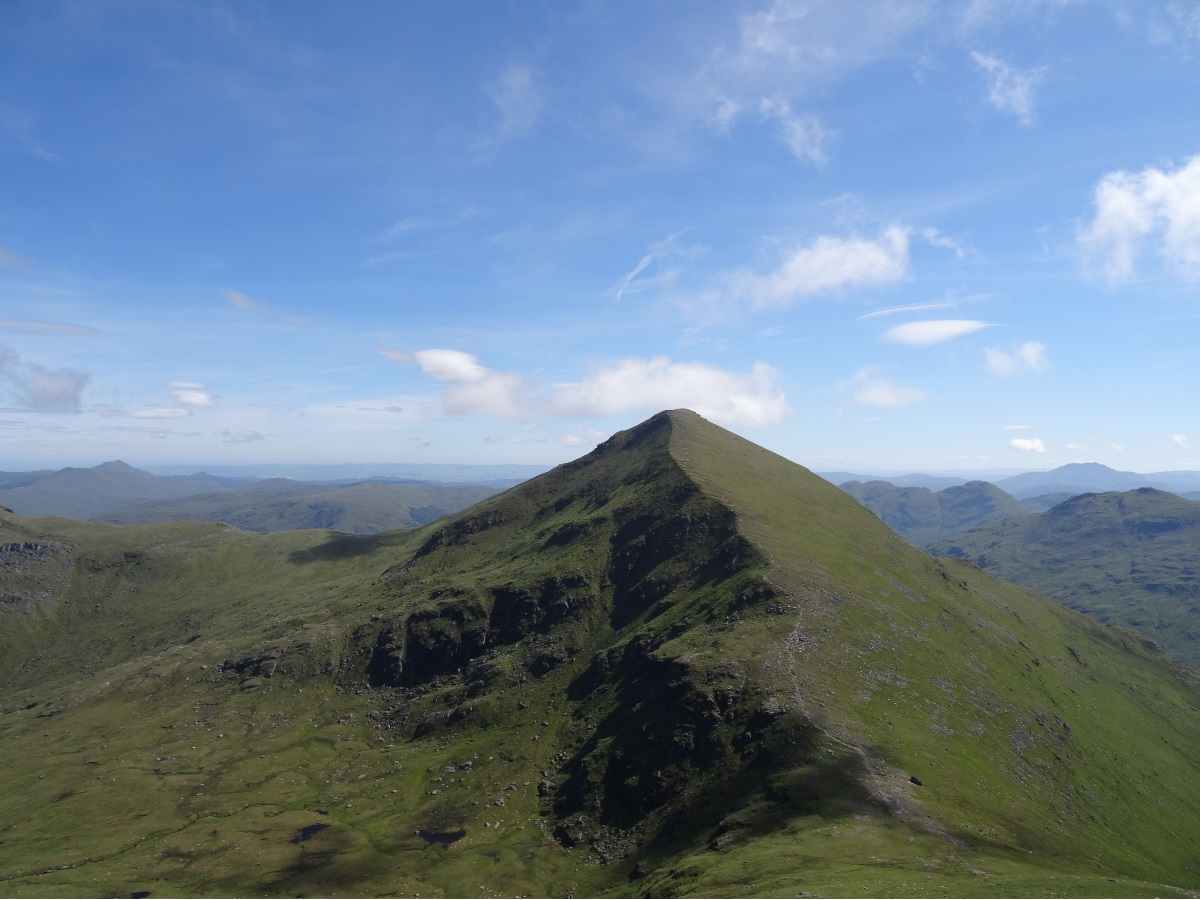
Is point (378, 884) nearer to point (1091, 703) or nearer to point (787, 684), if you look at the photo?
point (787, 684)

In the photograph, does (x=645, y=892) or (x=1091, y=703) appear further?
(x=1091, y=703)

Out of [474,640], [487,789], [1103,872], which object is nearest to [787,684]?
[1103,872]

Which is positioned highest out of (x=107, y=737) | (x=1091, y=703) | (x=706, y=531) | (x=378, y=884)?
(x=706, y=531)

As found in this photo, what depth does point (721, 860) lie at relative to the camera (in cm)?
8538

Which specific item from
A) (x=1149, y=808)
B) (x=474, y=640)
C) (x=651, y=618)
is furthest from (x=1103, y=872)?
(x=474, y=640)

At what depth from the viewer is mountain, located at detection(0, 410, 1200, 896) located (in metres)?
91.6

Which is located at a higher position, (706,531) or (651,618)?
(706,531)

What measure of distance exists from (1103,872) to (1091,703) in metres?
106

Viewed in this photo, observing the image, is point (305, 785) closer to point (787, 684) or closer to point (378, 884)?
point (378, 884)

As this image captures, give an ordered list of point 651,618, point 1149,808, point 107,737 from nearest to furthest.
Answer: point 1149,808 → point 651,618 → point 107,737

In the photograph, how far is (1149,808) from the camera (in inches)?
5059

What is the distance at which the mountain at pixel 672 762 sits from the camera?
91562 mm

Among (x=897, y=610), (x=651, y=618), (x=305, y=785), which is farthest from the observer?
(x=651, y=618)

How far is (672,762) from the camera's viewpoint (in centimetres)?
11631
